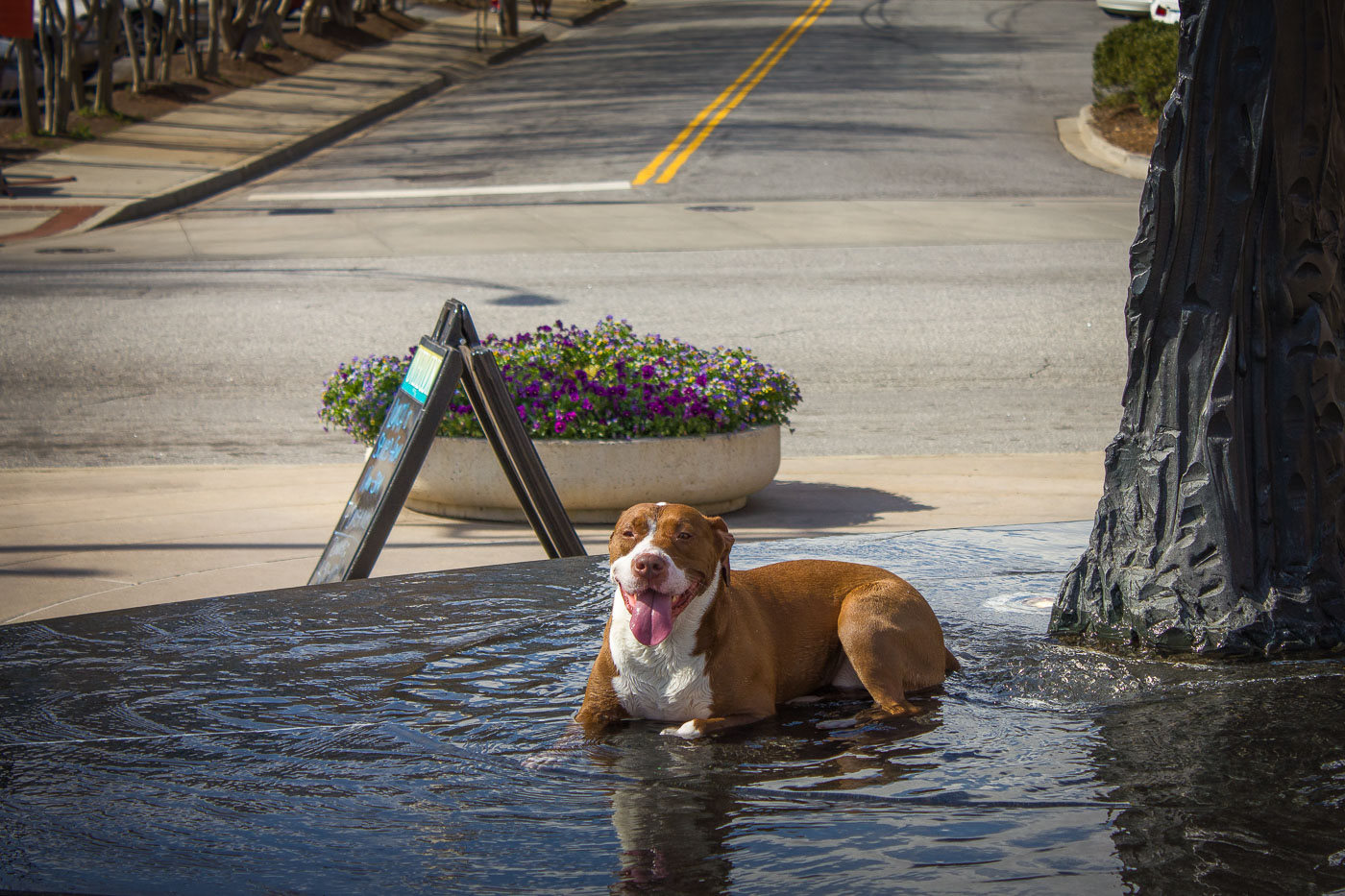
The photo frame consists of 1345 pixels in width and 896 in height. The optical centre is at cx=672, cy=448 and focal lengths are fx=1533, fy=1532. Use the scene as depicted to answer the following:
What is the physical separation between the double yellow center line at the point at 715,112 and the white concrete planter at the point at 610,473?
14.8 m

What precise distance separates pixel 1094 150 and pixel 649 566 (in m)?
23.1

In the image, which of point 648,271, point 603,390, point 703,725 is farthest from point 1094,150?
point 703,725

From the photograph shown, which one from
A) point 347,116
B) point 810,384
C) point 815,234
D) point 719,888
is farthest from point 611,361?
point 347,116

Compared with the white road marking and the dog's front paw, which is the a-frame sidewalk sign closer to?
the dog's front paw

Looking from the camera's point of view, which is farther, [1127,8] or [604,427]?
[1127,8]

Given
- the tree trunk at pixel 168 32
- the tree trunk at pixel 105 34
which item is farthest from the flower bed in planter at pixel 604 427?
the tree trunk at pixel 168 32

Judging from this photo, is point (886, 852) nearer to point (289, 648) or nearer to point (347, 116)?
point (289, 648)

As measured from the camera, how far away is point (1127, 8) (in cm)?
3400

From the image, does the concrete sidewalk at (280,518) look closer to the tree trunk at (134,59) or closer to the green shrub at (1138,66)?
the green shrub at (1138,66)

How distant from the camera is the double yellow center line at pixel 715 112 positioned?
78.6 feet

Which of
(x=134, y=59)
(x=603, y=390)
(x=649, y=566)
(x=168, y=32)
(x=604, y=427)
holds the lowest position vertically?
(x=604, y=427)

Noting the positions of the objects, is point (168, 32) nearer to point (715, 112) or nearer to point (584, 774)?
point (715, 112)

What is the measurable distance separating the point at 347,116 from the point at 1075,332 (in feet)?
60.4

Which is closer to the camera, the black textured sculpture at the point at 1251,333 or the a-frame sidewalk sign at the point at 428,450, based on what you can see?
the black textured sculpture at the point at 1251,333
